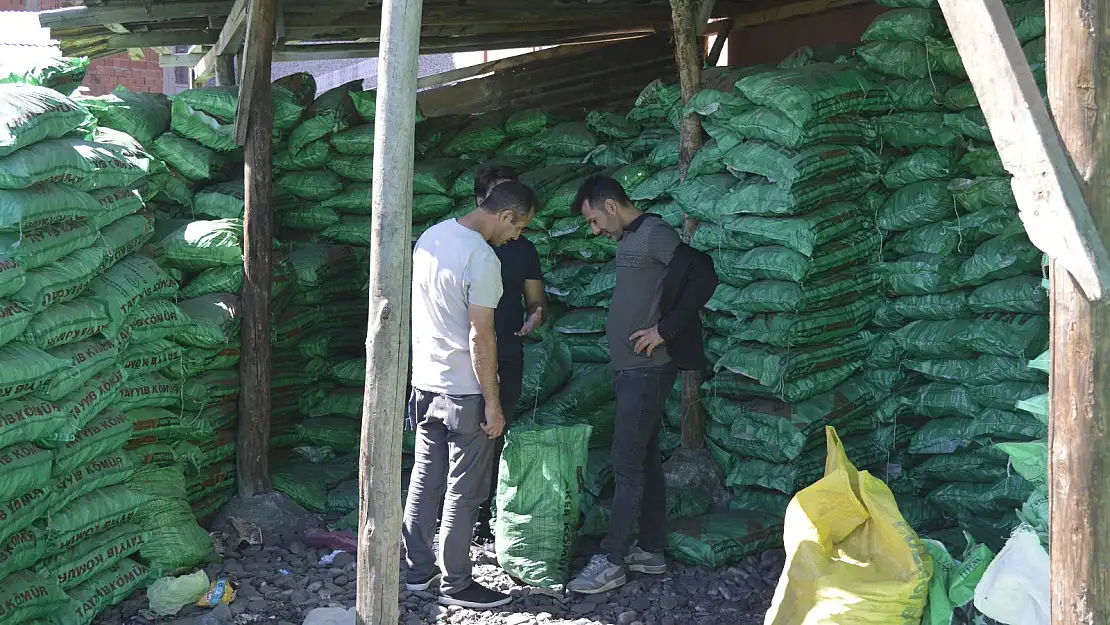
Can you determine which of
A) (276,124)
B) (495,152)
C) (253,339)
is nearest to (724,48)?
(495,152)

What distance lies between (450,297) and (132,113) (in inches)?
96.4

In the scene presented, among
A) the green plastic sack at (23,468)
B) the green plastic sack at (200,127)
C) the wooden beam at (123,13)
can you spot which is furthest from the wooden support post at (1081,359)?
the wooden beam at (123,13)

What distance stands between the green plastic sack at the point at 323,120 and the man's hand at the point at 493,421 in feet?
8.59

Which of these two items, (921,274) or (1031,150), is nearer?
(1031,150)

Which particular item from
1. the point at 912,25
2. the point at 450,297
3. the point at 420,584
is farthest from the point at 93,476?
the point at 912,25

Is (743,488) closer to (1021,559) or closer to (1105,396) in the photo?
(1021,559)

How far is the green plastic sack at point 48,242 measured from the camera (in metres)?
3.94

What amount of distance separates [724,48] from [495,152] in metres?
3.09

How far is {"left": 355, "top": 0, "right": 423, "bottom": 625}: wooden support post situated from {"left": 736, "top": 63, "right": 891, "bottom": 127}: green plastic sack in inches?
96.3

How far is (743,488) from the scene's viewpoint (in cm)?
549

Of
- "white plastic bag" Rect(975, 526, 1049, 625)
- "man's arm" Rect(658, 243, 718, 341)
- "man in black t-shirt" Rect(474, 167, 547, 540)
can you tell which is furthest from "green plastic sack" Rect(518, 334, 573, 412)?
"white plastic bag" Rect(975, 526, 1049, 625)

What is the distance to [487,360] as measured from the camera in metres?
4.26

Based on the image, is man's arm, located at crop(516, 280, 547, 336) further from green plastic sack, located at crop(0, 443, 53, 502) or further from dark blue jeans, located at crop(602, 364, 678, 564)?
green plastic sack, located at crop(0, 443, 53, 502)

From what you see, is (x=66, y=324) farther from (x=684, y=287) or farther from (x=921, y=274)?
(x=921, y=274)
